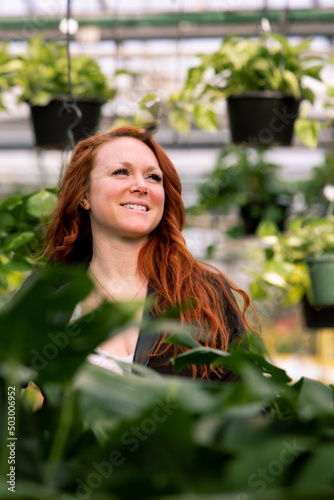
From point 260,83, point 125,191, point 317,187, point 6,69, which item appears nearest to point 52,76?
point 6,69

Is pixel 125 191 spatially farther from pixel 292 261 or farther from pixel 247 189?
pixel 247 189

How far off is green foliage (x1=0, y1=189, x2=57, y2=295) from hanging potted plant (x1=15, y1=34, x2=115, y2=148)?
1.29 ft

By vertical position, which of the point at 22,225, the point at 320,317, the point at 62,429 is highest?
the point at 62,429

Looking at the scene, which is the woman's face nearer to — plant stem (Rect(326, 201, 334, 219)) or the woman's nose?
the woman's nose

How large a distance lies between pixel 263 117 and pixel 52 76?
70 centimetres

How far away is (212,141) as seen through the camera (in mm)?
4195

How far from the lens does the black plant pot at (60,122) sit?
217 cm

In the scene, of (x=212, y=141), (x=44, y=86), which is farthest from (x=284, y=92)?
(x=212, y=141)

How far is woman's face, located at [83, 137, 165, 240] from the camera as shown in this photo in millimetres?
1511

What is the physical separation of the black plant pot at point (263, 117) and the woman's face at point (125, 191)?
2.37 ft

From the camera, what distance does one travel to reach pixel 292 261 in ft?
8.87

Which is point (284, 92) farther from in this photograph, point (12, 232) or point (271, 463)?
point (271, 463)

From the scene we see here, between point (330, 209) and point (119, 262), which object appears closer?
point (119, 262)

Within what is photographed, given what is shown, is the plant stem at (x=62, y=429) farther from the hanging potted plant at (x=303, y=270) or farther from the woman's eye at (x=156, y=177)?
the hanging potted plant at (x=303, y=270)
